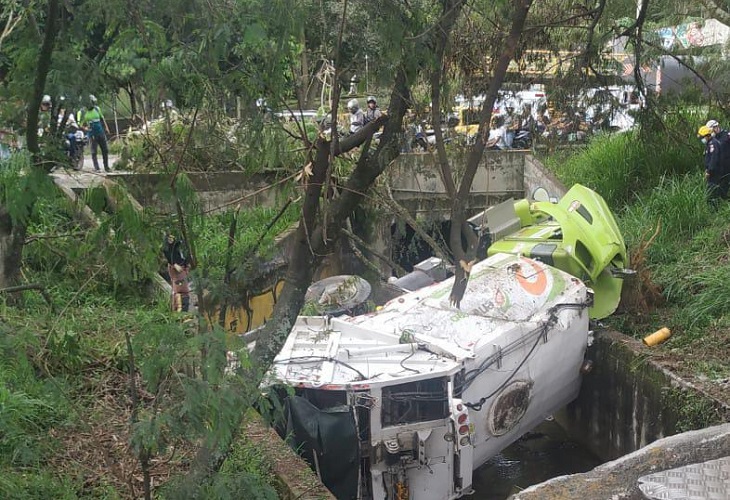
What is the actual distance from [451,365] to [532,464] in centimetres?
353

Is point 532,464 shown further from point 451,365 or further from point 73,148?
point 73,148

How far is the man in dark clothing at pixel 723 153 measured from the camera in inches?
457

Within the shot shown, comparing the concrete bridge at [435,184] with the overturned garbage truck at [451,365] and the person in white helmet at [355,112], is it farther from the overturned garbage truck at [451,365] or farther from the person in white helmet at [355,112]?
the overturned garbage truck at [451,365]

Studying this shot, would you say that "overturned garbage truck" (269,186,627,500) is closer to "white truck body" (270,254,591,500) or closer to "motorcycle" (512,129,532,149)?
"white truck body" (270,254,591,500)

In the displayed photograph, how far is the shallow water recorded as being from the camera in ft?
31.2

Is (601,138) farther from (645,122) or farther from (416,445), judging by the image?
(416,445)

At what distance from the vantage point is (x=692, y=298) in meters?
9.82

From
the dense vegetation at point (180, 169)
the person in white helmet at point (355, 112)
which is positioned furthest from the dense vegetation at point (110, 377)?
the person in white helmet at point (355, 112)

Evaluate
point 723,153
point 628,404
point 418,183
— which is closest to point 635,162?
point 723,153

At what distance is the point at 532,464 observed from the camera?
33.1 ft

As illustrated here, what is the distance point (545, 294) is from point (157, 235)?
18.2ft

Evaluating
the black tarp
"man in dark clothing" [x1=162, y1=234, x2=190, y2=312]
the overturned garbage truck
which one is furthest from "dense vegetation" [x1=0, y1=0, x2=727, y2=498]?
the overturned garbage truck

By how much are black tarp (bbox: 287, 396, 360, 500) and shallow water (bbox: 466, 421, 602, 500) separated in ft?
8.75

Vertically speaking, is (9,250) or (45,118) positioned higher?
(45,118)
